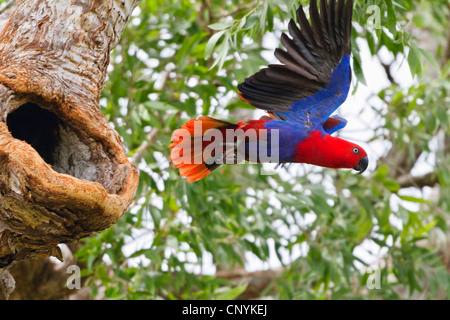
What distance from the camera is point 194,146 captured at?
2457 millimetres

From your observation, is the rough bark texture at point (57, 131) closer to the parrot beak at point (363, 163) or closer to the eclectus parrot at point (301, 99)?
the eclectus parrot at point (301, 99)

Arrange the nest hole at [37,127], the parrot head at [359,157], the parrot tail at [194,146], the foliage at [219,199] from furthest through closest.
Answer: the foliage at [219,199] → the parrot head at [359,157] → the parrot tail at [194,146] → the nest hole at [37,127]

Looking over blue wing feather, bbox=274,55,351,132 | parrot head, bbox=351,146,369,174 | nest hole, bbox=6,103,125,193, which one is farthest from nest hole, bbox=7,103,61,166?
parrot head, bbox=351,146,369,174

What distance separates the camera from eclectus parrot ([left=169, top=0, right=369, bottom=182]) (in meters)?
2.41

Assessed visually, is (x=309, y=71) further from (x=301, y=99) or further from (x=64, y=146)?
(x=64, y=146)

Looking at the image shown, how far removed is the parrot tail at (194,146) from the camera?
2.40 m

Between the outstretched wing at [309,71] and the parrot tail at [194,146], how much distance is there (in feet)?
0.54

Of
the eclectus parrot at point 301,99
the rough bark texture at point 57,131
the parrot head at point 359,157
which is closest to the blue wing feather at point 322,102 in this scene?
the eclectus parrot at point 301,99

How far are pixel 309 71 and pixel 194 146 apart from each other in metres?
0.50

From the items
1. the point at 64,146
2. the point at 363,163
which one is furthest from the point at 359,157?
the point at 64,146

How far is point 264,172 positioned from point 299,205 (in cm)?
28

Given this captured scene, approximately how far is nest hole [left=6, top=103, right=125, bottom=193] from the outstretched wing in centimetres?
62
